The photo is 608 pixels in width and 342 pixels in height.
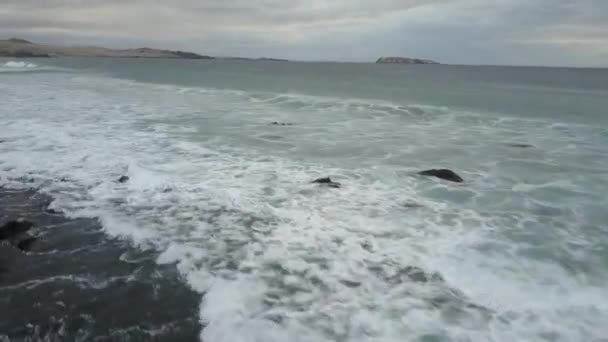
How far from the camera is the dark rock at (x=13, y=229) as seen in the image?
24.0 feet

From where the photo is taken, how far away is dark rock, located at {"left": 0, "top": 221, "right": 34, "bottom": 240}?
7.30 metres

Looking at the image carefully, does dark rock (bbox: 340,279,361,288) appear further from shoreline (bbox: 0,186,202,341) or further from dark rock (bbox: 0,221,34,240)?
dark rock (bbox: 0,221,34,240)

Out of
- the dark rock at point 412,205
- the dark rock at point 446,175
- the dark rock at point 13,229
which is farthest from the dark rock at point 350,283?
the dark rock at point 446,175

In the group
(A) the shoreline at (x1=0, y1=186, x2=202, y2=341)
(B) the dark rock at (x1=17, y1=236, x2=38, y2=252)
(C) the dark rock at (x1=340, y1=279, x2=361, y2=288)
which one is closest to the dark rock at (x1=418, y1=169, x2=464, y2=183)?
(C) the dark rock at (x1=340, y1=279, x2=361, y2=288)

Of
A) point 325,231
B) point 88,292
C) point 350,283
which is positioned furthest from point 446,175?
point 88,292

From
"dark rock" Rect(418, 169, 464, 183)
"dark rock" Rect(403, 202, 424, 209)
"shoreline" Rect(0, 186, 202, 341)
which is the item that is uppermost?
"dark rock" Rect(418, 169, 464, 183)

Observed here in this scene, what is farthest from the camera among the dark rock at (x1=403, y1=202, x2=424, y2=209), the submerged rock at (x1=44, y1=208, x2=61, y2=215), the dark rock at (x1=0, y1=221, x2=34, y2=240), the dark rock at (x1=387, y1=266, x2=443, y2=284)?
the dark rock at (x1=403, y1=202, x2=424, y2=209)

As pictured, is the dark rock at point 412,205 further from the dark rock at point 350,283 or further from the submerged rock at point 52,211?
the submerged rock at point 52,211

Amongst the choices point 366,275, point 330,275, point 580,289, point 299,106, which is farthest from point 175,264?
Result: point 299,106

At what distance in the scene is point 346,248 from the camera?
25.4ft

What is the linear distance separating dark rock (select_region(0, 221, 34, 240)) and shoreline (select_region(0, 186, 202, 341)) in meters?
0.13

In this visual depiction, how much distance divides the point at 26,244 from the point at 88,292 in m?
2.01

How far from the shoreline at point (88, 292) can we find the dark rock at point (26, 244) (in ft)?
0.19

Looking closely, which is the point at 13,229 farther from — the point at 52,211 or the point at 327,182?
the point at 327,182
